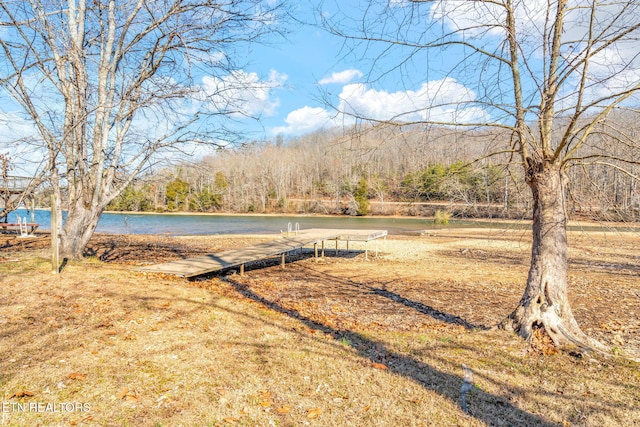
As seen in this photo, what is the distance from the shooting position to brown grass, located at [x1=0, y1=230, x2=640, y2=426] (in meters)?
2.96

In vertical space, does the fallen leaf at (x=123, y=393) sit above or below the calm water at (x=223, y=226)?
above

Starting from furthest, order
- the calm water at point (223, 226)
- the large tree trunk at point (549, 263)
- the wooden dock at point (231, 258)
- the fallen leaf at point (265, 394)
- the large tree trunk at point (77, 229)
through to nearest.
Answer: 1. the calm water at point (223, 226)
2. the large tree trunk at point (77, 229)
3. the wooden dock at point (231, 258)
4. the large tree trunk at point (549, 263)
5. the fallen leaf at point (265, 394)

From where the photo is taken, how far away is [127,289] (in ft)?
19.8

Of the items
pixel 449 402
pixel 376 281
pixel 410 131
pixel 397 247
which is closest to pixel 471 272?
pixel 376 281

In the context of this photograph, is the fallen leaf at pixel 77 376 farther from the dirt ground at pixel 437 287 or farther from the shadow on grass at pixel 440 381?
the dirt ground at pixel 437 287

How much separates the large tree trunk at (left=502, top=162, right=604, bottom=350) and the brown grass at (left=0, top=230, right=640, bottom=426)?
431 millimetres

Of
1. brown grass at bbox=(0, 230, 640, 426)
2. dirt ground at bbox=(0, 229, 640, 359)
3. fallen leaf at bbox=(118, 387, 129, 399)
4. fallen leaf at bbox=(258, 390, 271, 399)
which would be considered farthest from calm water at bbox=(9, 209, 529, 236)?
fallen leaf at bbox=(118, 387, 129, 399)

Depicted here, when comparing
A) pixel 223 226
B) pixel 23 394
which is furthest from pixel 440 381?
pixel 223 226

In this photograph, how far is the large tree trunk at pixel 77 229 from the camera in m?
8.20

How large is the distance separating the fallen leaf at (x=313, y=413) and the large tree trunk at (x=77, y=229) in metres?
7.27

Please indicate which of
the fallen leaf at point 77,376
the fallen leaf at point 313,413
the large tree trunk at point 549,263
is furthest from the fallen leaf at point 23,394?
the large tree trunk at point 549,263

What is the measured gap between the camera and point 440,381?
363cm

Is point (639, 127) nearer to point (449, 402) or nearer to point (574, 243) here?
point (449, 402)

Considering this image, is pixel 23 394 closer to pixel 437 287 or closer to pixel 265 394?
pixel 265 394
